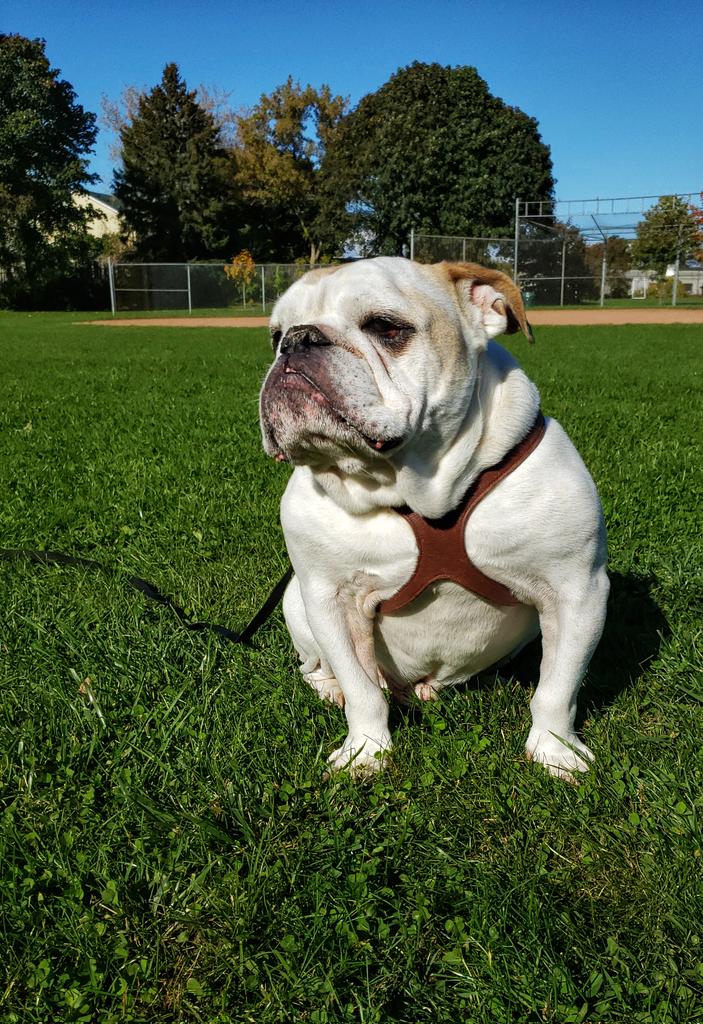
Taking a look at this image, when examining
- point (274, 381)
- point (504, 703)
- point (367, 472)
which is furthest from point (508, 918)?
point (274, 381)

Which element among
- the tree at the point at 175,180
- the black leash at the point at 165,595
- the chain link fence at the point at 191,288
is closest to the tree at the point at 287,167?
the tree at the point at 175,180

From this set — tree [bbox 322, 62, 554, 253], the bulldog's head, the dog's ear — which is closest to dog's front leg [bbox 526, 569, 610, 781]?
the bulldog's head

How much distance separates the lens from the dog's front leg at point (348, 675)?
2580mm

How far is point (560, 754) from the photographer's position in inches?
97.7

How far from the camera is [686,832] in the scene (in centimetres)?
211

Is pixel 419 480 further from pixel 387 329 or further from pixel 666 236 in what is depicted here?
pixel 666 236

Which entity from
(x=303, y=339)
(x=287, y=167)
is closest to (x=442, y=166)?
(x=287, y=167)

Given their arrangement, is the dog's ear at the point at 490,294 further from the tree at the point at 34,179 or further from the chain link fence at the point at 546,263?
the tree at the point at 34,179

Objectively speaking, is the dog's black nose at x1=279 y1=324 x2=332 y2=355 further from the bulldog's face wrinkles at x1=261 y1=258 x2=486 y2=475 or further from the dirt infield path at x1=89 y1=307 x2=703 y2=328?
the dirt infield path at x1=89 y1=307 x2=703 y2=328

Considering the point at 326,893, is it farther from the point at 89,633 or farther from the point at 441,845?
the point at 89,633

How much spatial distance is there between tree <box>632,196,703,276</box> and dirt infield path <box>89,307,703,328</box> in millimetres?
3335

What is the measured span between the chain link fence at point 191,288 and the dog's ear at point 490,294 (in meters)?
35.1

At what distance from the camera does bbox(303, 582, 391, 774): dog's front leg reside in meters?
2.58

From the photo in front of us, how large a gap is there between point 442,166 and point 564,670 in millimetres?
47445
